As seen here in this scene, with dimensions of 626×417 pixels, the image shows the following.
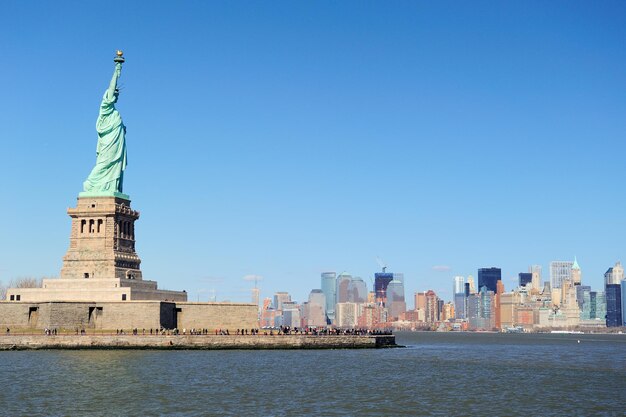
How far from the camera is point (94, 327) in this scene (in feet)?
342

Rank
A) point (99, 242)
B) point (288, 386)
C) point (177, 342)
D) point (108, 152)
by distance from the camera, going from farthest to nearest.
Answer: point (108, 152)
point (99, 242)
point (177, 342)
point (288, 386)

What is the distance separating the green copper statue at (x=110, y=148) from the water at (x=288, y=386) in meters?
25.1

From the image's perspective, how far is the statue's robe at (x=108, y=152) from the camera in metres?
113

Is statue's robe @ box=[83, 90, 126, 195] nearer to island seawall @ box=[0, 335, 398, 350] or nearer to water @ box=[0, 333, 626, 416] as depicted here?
island seawall @ box=[0, 335, 398, 350]

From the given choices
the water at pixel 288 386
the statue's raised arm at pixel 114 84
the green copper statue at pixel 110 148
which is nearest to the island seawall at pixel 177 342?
the water at pixel 288 386

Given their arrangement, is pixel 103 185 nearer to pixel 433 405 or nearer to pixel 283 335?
pixel 283 335

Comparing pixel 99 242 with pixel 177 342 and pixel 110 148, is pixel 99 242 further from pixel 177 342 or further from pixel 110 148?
pixel 177 342

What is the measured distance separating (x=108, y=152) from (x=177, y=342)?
2672cm

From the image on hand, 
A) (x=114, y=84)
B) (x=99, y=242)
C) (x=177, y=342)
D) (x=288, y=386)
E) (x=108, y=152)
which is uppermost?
(x=114, y=84)

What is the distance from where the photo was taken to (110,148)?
4500 inches

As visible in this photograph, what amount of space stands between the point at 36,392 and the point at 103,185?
55058 millimetres

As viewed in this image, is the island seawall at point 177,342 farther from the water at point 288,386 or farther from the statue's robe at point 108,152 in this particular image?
the statue's robe at point 108,152

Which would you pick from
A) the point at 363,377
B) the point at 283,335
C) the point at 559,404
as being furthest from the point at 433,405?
the point at 283,335

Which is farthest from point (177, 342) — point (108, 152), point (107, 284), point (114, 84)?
point (114, 84)
